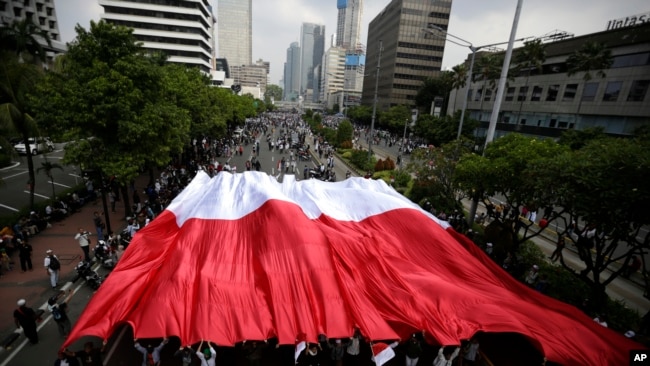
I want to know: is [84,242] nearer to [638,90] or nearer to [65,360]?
[65,360]

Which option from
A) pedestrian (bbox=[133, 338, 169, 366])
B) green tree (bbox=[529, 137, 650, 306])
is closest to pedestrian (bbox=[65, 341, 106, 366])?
pedestrian (bbox=[133, 338, 169, 366])

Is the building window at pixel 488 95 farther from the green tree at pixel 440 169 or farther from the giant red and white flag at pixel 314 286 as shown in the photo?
the giant red and white flag at pixel 314 286

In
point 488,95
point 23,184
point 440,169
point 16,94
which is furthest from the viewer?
point 488,95

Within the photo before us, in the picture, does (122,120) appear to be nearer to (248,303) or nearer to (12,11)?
(248,303)

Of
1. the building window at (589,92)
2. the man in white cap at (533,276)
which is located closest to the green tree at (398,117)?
the building window at (589,92)

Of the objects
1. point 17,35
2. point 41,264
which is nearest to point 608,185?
point 41,264

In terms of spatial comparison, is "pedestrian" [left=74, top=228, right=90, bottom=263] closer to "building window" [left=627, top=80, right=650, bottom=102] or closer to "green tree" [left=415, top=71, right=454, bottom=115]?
"building window" [left=627, top=80, right=650, bottom=102]
